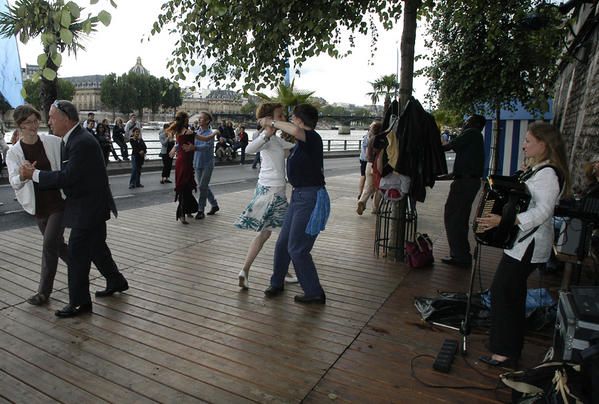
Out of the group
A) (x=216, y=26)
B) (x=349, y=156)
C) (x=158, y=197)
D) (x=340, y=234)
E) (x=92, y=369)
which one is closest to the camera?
(x=92, y=369)

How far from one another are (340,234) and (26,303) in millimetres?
4142

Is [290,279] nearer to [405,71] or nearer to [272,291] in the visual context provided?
[272,291]

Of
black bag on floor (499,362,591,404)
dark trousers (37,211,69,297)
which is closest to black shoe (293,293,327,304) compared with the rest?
black bag on floor (499,362,591,404)

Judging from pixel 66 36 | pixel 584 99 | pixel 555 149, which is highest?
pixel 584 99

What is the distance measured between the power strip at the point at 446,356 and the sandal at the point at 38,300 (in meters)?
3.25

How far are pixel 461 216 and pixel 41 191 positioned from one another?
4.41 metres

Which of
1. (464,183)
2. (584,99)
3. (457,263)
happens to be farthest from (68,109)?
(584,99)

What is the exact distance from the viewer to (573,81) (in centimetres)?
972

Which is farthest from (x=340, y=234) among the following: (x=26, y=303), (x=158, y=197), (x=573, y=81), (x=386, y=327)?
(x=573, y=81)

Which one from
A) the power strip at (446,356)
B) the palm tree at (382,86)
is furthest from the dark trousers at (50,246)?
the palm tree at (382,86)

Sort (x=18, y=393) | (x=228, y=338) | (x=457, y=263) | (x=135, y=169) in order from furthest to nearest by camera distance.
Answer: (x=135, y=169), (x=457, y=263), (x=228, y=338), (x=18, y=393)

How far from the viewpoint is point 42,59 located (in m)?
1.84

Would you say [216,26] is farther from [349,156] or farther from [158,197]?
Answer: [349,156]

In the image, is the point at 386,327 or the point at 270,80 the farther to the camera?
the point at 270,80
